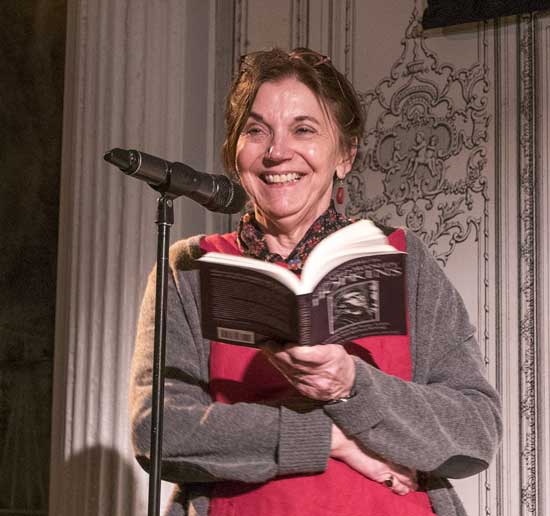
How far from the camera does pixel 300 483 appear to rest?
1.59m

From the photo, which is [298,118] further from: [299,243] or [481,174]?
[481,174]

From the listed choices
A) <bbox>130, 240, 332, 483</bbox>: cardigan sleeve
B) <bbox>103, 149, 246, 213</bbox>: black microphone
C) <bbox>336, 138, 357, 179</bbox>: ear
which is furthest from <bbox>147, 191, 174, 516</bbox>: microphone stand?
<bbox>336, 138, 357, 179</bbox>: ear

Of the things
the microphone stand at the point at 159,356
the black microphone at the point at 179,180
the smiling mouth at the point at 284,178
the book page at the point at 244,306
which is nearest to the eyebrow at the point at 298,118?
the smiling mouth at the point at 284,178

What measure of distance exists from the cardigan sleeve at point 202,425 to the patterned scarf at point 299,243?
0.49 feet

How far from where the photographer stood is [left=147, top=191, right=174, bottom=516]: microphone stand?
1444 millimetres

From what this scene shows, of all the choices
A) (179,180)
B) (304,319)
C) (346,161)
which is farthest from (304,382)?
(346,161)

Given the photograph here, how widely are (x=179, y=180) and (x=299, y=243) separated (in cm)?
39

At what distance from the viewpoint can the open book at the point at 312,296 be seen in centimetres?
134

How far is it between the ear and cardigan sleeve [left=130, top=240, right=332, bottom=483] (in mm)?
394

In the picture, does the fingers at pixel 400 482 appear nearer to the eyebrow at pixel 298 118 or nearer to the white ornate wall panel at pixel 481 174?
the eyebrow at pixel 298 118

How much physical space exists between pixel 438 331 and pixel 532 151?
4.16ft

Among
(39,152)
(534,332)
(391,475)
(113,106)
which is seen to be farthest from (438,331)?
(39,152)

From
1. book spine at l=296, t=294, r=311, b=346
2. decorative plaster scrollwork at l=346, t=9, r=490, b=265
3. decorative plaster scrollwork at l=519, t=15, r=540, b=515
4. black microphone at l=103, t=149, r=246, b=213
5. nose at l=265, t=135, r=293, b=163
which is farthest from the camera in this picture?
decorative plaster scrollwork at l=346, t=9, r=490, b=265

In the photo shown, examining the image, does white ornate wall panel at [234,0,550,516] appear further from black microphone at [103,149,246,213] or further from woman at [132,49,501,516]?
black microphone at [103,149,246,213]
